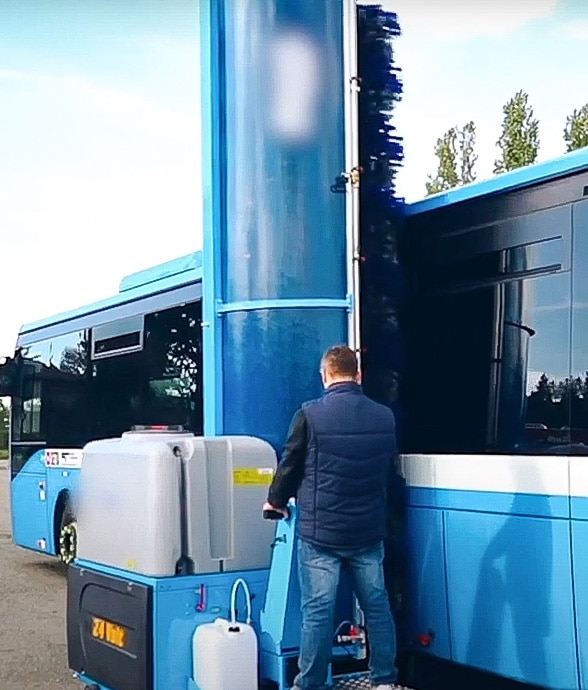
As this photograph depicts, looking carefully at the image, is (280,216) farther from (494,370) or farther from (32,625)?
(32,625)

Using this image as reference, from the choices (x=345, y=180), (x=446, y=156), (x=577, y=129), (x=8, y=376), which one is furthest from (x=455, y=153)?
(x=345, y=180)

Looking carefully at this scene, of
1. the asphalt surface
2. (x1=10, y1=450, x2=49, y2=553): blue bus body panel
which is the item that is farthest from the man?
(x1=10, y1=450, x2=49, y2=553): blue bus body panel

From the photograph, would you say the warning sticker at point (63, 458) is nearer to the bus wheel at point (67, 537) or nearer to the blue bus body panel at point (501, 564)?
the bus wheel at point (67, 537)

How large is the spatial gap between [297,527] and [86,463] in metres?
1.60

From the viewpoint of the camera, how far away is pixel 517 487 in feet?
16.9

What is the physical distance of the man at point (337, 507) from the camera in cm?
512

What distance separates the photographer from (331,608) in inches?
203

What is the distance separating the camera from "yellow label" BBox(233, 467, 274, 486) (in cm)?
578

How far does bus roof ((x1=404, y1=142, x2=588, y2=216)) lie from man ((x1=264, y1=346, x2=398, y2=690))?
48.0 inches

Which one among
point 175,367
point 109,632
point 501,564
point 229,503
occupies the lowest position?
point 109,632

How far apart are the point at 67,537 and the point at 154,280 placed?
3.93 metres

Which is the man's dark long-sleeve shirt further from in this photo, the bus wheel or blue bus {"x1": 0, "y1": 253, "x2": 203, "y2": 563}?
the bus wheel

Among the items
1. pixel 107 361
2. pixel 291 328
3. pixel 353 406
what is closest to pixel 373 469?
pixel 353 406

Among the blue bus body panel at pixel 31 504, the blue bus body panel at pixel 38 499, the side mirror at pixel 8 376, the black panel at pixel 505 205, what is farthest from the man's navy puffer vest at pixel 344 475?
the side mirror at pixel 8 376
